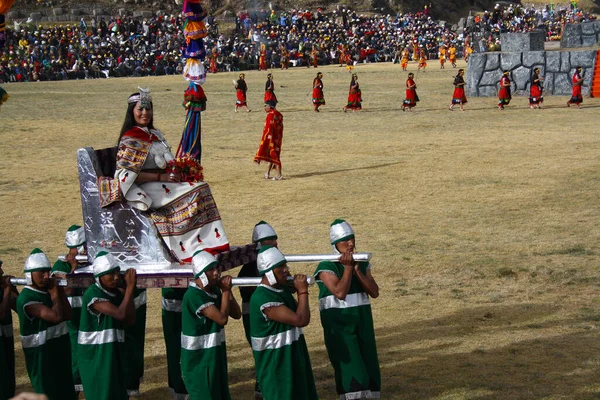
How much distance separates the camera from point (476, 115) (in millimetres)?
27062

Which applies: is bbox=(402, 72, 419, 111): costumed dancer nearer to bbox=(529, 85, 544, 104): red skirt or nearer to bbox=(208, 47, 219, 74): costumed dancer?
bbox=(529, 85, 544, 104): red skirt

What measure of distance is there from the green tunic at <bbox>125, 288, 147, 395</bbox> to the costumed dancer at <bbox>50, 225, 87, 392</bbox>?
18.2 inches

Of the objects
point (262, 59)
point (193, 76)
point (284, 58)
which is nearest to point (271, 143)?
point (193, 76)

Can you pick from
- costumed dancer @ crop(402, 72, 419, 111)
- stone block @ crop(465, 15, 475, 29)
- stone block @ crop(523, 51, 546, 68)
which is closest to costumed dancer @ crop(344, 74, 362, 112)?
costumed dancer @ crop(402, 72, 419, 111)

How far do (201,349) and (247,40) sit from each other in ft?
170

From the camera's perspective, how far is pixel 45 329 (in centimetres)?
684

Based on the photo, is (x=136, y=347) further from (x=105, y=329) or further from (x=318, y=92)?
(x=318, y=92)

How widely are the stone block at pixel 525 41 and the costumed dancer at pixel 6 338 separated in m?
27.4

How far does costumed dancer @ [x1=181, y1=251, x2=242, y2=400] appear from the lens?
6297mm

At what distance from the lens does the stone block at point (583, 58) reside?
30344 mm

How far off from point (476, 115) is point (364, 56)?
1182 inches

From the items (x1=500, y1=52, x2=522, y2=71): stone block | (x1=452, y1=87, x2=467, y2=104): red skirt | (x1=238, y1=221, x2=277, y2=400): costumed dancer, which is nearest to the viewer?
(x1=238, y1=221, x2=277, y2=400): costumed dancer

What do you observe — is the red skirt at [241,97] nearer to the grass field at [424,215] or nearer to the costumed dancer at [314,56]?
the grass field at [424,215]

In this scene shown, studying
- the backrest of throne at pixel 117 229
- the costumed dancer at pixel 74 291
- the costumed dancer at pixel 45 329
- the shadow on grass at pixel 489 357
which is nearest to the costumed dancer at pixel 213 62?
the shadow on grass at pixel 489 357
